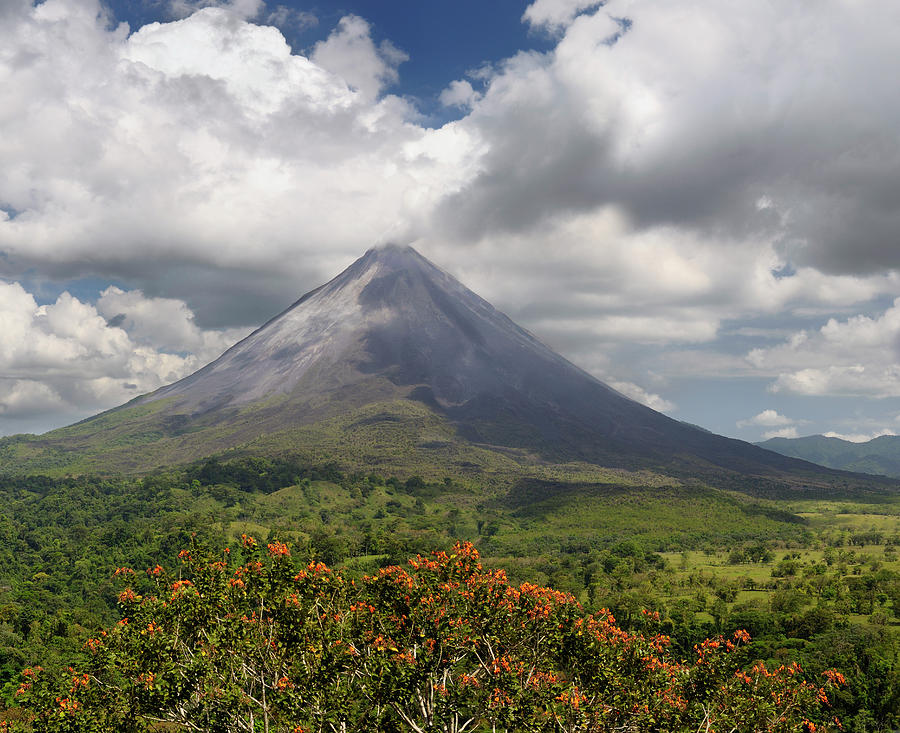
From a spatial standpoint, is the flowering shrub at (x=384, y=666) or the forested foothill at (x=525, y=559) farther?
the forested foothill at (x=525, y=559)

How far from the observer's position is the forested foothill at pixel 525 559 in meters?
23.8

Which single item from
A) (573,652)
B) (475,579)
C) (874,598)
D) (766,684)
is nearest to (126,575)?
(475,579)

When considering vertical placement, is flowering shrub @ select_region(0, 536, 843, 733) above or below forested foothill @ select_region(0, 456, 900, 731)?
above

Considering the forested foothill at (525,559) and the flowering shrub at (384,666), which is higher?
the flowering shrub at (384,666)

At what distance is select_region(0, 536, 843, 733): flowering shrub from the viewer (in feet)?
59.4

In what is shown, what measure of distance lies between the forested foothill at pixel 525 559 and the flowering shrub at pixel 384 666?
257mm

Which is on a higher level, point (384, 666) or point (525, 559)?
point (384, 666)

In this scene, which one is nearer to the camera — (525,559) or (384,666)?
(384,666)

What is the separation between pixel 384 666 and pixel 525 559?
370 feet

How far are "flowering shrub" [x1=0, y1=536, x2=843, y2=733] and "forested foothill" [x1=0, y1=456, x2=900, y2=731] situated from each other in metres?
0.26

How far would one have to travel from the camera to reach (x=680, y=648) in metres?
76.5

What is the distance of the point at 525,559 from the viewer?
12512 centimetres

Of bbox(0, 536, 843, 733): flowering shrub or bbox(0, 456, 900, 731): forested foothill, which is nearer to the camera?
bbox(0, 536, 843, 733): flowering shrub

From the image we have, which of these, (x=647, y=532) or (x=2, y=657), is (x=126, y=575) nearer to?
(x=2, y=657)
